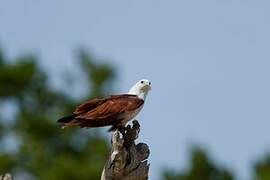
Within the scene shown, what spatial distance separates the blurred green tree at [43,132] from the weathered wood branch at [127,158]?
2481cm

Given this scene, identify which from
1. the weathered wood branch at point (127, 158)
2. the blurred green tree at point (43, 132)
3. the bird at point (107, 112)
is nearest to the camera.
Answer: the weathered wood branch at point (127, 158)

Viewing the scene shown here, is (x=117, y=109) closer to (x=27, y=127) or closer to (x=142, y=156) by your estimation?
(x=142, y=156)

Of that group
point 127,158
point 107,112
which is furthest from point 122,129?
point 127,158

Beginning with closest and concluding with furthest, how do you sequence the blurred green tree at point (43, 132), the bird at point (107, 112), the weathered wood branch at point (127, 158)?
the weathered wood branch at point (127, 158), the bird at point (107, 112), the blurred green tree at point (43, 132)

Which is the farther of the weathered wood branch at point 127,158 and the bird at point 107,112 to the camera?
the bird at point 107,112

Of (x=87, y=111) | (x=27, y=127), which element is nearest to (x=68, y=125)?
(x=87, y=111)

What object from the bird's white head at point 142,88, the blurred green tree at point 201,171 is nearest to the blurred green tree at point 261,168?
the blurred green tree at point 201,171

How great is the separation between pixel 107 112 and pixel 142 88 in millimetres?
527

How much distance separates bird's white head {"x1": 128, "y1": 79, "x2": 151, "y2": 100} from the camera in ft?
A: 39.0

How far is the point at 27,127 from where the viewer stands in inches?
1626

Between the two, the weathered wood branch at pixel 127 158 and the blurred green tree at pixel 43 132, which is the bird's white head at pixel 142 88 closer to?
the weathered wood branch at pixel 127 158

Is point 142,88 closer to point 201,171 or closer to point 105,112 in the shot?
point 105,112

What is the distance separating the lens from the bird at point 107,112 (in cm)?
1152

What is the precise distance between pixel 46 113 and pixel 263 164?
296 inches
